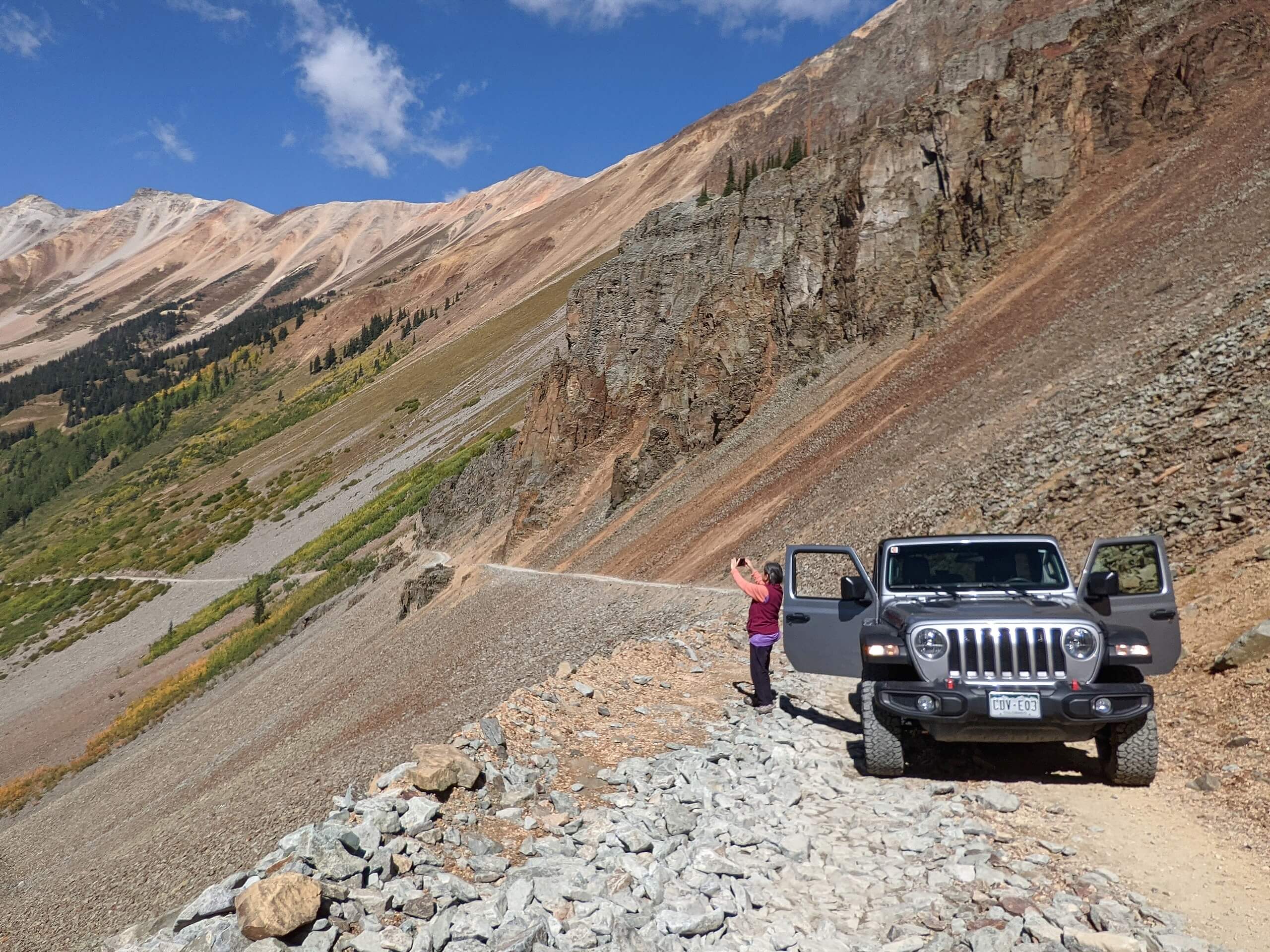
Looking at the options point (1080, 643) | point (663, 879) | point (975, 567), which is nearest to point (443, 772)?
point (663, 879)

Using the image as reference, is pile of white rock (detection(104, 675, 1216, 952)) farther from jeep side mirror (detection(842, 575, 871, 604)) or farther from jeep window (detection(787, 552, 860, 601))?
jeep window (detection(787, 552, 860, 601))

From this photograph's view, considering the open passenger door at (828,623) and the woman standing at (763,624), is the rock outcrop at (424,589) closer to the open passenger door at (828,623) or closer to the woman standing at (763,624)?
the woman standing at (763,624)

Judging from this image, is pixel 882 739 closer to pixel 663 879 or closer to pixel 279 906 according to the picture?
pixel 663 879

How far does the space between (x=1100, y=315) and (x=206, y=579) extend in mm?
68882

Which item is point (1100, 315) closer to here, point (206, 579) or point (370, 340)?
point (206, 579)

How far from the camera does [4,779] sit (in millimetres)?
36344

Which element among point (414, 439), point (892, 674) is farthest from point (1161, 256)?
point (414, 439)

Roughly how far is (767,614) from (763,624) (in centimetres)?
15

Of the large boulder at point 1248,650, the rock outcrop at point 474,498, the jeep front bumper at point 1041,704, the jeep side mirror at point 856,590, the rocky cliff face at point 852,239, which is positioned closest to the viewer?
the jeep front bumper at point 1041,704

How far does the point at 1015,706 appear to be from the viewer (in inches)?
238

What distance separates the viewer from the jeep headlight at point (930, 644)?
6348mm

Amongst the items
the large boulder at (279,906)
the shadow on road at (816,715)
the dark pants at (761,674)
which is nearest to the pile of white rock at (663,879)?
the large boulder at (279,906)

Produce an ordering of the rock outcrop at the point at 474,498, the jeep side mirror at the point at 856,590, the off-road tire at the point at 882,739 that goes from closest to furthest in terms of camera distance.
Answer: the off-road tire at the point at 882,739, the jeep side mirror at the point at 856,590, the rock outcrop at the point at 474,498

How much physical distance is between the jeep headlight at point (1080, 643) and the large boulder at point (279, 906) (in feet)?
17.9
